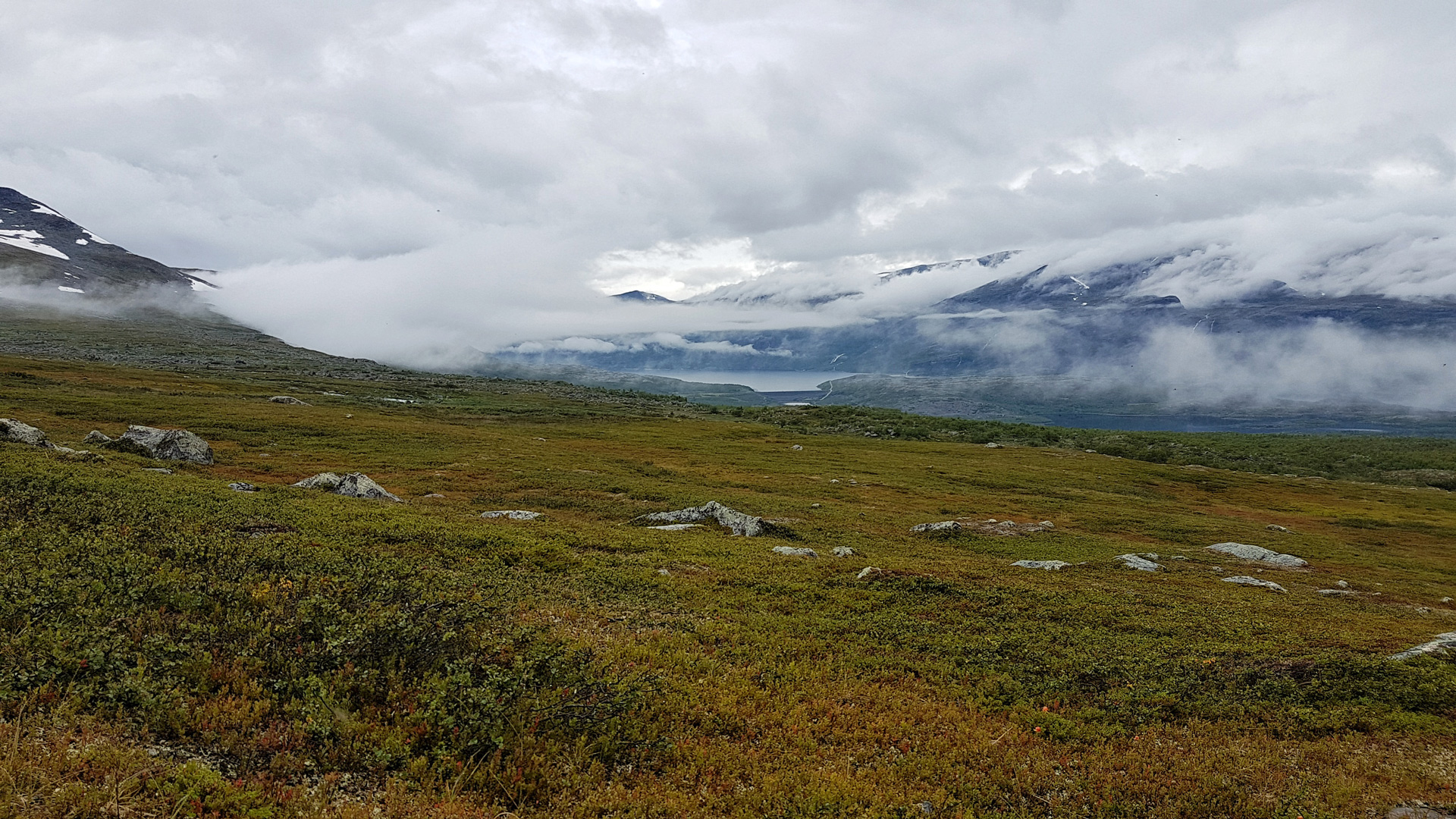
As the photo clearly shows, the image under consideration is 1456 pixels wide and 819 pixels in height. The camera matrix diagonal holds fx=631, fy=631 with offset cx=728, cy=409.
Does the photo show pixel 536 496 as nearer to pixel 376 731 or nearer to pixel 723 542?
pixel 723 542

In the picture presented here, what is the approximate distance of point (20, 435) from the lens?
32.6 metres

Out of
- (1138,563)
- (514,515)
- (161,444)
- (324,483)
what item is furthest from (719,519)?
(161,444)

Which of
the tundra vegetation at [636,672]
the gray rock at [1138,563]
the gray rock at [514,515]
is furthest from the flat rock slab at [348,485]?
the gray rock at [1138,563]

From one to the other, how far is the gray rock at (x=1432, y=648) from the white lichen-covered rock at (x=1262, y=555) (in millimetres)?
25463

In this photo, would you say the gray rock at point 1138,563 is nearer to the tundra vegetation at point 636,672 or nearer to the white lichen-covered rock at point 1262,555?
the tundra vegetation at point 636,672

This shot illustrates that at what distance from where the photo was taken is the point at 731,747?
10102 mm

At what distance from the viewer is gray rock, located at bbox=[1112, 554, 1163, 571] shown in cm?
3257

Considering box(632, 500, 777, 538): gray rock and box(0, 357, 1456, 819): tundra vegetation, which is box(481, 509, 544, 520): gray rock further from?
box(632, 500, 777, 538): gray rock

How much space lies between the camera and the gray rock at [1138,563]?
32566mm

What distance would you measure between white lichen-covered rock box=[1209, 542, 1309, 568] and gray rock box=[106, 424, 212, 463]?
6631 cm

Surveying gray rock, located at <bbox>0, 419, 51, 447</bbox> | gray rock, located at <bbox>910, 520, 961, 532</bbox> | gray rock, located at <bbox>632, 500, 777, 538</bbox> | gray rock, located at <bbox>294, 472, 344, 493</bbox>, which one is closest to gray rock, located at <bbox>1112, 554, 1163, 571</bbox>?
gray rock, located at <bbox>910, 520, 961, 532</bbox>

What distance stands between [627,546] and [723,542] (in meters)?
5.15

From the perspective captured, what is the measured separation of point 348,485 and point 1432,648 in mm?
40771

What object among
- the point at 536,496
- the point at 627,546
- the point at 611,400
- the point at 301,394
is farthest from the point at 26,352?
the point at 627,546
